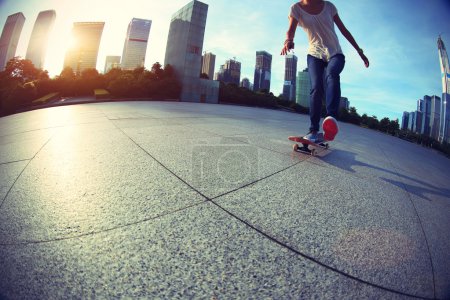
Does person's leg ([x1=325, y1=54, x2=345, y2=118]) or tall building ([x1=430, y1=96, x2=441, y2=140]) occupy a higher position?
tall building ([x1=430, y1=96, x2=441, y2=140])

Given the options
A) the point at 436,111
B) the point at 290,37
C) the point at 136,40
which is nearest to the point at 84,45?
the point at 136,40

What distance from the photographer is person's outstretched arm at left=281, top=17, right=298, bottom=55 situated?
10.4ft

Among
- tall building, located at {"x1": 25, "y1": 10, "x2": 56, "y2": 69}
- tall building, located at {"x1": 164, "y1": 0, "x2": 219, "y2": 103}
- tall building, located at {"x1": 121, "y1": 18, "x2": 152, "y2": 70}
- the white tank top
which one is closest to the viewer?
the white tank top

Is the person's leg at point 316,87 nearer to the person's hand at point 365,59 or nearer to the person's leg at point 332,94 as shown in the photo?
the person's leg at point 332,94

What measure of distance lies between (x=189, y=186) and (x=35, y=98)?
34090 millimetres

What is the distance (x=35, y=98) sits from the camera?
2545 cm

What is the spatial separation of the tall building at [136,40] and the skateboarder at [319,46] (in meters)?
164

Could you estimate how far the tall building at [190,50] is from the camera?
29.1m

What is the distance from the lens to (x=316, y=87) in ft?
10.7

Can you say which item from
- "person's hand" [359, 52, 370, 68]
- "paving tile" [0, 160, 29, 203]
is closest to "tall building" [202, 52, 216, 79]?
"person's hand" [359, 52, 370, 68]

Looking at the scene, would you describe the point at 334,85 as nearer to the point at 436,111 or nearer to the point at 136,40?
the point at 436,111

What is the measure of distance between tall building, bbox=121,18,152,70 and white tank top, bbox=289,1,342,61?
164 meters

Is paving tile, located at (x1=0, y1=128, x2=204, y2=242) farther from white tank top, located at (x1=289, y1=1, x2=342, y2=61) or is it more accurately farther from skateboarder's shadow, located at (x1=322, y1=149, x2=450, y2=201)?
white tank top, located at (x1=289, y1=1, x2=342, y2=61)

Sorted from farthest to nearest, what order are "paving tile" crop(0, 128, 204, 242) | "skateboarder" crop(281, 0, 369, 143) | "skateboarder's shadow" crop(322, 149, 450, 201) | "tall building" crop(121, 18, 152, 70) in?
"tall building" crop(121, 18, 152, 70), "skateboarder" crop(281, 0, 369, 143), "skateboarder's shadow" crop(322, 149, 450, 201), "paving tile" crop(0, 128, 204, 242)
